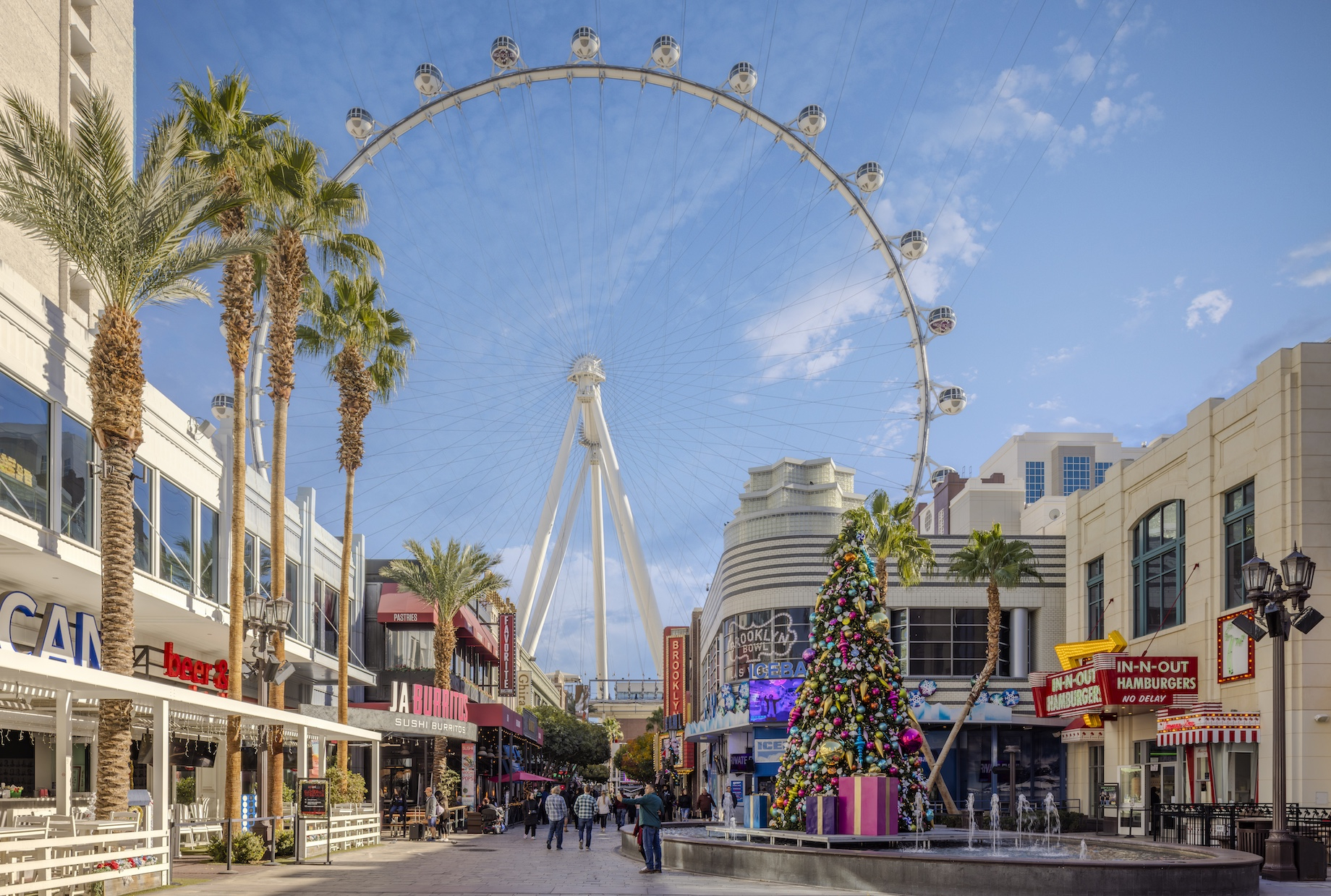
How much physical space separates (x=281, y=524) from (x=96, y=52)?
50.2 feet

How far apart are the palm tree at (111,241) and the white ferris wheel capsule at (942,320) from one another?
36.0m

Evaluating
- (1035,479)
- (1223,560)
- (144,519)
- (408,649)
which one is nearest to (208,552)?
(144,519)

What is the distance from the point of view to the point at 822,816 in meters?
23.8

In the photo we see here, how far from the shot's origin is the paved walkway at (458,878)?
1941cm

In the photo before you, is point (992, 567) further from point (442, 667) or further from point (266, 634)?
point (266, 634)

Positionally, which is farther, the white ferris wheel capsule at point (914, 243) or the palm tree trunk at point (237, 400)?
the white ferris wheel capsule at point (914, 243)

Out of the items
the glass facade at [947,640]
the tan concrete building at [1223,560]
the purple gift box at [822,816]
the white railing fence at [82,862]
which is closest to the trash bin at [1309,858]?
the tan concrete building at [1223,560]

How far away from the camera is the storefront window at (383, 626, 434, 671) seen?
203 ft

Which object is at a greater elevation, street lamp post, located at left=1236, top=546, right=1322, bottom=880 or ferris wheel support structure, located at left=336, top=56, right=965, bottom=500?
ferris wheel support structure, located at left=336, top=56, right=965, bottom=500

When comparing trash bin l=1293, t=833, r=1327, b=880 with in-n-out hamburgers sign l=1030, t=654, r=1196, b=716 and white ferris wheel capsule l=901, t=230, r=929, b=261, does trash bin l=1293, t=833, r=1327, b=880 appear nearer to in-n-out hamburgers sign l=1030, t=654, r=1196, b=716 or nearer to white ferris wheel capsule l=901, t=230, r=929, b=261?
in-n-out hamburgers sign l=1030, t=654, r=1196, b=716

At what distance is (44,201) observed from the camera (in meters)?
21.6

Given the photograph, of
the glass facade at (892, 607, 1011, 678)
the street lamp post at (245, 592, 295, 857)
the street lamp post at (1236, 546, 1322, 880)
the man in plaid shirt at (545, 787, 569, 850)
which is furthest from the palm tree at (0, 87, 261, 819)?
the glass facade at (892, 607, 1011, 678)

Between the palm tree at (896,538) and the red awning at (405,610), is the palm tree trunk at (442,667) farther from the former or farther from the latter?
the palm tree at (896,538)

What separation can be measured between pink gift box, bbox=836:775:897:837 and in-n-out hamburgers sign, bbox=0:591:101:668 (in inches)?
525
